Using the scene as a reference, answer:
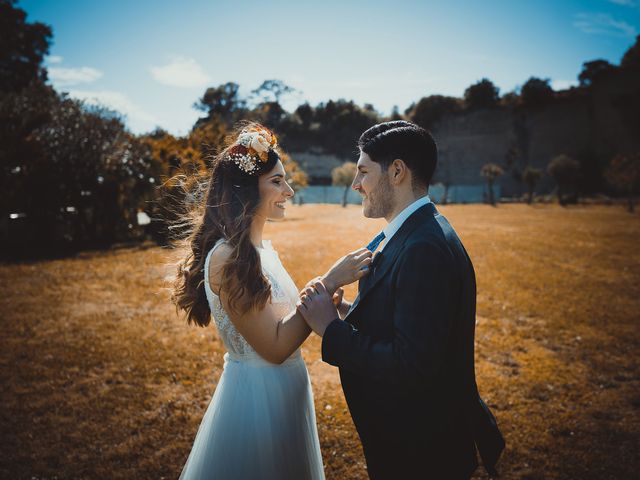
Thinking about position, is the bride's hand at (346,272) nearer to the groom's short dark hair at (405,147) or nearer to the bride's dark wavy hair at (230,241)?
the bride's dark wavy hair at (230,241)

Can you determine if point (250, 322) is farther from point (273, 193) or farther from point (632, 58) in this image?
point (632, 58)

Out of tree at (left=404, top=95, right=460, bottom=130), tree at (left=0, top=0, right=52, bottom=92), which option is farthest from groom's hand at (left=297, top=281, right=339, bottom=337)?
tree at (left=404, top=95, right=460, bottom=130)

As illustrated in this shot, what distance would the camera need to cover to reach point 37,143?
47.3ft

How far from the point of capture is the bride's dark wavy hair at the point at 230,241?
2.01 m

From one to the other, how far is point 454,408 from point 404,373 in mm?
568

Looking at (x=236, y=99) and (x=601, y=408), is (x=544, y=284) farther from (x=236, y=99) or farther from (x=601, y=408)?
(x=236, y=99)

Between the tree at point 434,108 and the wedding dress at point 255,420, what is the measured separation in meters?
65.9

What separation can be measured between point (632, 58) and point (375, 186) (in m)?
70.8

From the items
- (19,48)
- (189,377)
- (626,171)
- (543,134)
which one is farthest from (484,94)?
(189,377)

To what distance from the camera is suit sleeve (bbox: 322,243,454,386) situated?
1580 millimetres

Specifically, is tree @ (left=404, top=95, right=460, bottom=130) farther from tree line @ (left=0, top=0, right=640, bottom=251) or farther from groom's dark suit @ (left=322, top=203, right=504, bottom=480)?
groom's dark suit @ (left=322, top=203, right=504, bottom=480)

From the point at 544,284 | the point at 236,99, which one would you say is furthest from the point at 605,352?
the point at 236,99

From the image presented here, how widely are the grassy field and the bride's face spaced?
1.68m

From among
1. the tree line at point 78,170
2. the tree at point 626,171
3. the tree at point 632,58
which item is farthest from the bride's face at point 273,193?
the tree at point 632,58
